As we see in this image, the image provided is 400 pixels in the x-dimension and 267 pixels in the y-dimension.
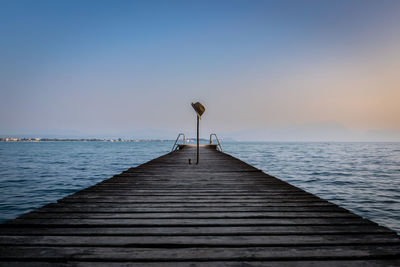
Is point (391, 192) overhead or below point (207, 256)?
below

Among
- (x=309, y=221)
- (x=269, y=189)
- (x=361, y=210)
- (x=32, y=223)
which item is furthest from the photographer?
(x=361, y=210)

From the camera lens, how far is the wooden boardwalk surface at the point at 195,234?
197cm

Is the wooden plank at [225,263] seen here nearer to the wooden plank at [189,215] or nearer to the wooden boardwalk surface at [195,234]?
the wooden boardwalk surface at [195,234]

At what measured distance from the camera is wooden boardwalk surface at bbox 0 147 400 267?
6.48ft

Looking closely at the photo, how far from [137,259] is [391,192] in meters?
14.6

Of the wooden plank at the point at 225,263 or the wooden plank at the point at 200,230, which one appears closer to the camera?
the wooden plank at the point at 225,263

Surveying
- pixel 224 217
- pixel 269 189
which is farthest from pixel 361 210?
pixel 224 217

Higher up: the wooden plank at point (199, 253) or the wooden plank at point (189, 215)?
the wooden plank at point (199, 253)

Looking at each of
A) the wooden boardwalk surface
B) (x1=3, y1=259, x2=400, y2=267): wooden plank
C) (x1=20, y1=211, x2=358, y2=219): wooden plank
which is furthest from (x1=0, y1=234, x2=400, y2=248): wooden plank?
(x1=20, y1=211, x2=358, y2=219): wooden plank

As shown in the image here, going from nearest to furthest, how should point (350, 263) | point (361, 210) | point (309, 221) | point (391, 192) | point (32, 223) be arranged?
point (350, 263) < point (32, 223) < point (309, 221) < point (361, 210) < point (391, 192)

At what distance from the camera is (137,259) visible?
6.44ft

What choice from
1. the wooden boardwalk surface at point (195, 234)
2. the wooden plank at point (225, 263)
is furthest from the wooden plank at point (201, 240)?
the wooden plank at point (225, 263)

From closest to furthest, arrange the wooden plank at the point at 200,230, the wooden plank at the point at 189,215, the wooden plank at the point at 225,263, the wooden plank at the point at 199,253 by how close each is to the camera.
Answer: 1. the wooden plank at the point at 225,263
2. the wooden plank at the point at 199,253
3. the wooden plank at the point at 200,230
4. the wooden plank at the point at 189,215

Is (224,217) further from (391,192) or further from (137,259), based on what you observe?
(391,192)
